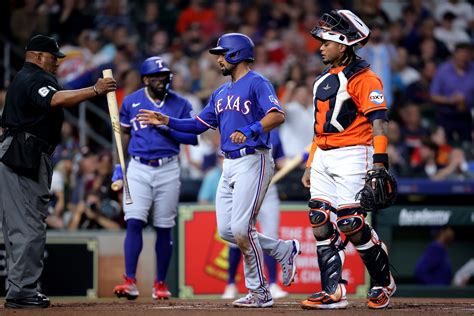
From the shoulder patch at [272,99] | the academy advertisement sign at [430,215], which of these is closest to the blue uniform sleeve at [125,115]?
the shoulder patch at [272,99]

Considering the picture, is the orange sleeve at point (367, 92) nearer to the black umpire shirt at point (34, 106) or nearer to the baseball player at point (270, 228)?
the black umpire shirt at point (34, 106)

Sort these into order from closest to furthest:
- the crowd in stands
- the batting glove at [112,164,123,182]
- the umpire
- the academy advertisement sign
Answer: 1. the umpire
2. the batting glove at [112,164,123,182]
3. the academy advertisement sign
4. the crowd in stands

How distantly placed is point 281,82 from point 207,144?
1791 millimetres

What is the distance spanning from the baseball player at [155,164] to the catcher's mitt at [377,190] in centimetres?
239

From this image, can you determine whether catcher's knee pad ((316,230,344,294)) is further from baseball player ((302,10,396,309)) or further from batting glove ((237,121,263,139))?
batting glove ((237,121,263,139))

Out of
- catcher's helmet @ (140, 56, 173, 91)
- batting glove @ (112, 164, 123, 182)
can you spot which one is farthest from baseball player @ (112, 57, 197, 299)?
batting glove @ (112, 164, 123, 182)

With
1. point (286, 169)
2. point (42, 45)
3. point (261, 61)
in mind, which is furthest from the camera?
point (261, 61)

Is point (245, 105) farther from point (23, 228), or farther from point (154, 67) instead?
point (23, 228)

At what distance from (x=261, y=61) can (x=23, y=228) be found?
815cm

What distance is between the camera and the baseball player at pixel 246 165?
8234 millimetres

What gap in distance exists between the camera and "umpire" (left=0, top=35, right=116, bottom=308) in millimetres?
8273

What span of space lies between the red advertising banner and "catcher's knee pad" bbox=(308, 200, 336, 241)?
4567mm

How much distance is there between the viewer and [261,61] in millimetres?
15891

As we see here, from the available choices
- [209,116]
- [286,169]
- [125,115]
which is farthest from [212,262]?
[209,116]
